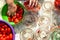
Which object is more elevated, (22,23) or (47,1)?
(47,1)

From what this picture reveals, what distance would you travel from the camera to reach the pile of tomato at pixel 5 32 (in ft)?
2.72

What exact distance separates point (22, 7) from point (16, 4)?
36 millimetres

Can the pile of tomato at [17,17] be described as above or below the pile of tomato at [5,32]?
above

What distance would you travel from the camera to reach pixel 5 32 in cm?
83

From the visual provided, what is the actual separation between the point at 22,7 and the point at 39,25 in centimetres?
13

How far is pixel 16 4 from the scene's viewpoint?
0.85 metres

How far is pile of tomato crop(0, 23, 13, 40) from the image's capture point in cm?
83

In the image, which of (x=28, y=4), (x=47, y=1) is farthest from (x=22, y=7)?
(x=47, y=1)

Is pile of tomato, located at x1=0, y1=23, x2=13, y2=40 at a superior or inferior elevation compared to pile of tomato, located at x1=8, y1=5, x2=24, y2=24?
inferior

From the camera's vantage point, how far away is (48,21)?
33.5 inches

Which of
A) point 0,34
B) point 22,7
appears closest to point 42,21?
point 22,7

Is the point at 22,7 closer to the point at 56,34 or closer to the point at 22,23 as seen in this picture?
the point at 22,23

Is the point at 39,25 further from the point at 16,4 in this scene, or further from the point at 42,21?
the point at 16,4

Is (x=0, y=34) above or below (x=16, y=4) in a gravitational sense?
below
